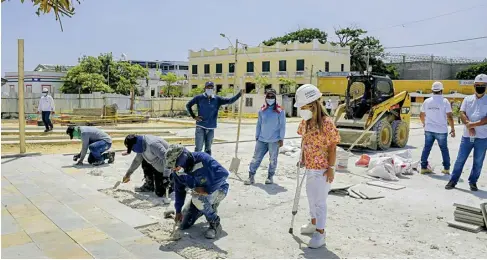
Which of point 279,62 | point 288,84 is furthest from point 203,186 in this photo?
point 279,62

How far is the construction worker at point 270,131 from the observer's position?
7.38 m

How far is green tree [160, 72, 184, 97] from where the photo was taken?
4959cm

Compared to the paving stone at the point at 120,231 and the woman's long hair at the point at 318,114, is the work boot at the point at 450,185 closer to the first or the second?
the woman's long hair at the point at 318,114

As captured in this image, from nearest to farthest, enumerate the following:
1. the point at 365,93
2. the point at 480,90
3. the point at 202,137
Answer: the point at 480,90
the point at 202,137
the point at 365,93

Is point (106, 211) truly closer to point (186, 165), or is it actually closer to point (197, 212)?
point (197, 212)

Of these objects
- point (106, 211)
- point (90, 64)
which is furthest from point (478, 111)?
point (90, 64)

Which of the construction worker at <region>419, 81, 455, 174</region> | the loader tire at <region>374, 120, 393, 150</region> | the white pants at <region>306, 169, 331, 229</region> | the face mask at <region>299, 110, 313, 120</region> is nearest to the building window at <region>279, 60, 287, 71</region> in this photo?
the loader tire at <region>374, 120, 393, 150</region>

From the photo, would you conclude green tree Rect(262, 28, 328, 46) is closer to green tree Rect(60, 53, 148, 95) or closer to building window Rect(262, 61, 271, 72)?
building window Rect(262, 61, 271, 72)

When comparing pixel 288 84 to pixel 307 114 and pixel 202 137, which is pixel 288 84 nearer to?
pixel 202 137

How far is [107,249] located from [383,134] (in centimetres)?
962

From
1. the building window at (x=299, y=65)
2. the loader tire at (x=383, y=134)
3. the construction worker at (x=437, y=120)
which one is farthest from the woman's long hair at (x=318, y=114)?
the building window at (x=299, y=65)

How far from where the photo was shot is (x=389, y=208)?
19.8 ft

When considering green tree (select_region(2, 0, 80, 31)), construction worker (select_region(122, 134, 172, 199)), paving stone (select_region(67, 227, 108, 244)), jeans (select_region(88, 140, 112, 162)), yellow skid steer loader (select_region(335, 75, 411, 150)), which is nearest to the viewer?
green tree (select_region(2, 0, 80, 31))

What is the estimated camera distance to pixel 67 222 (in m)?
5.19
